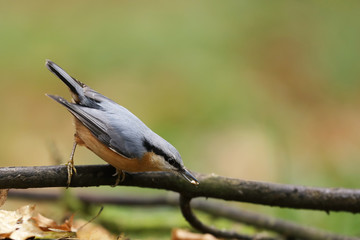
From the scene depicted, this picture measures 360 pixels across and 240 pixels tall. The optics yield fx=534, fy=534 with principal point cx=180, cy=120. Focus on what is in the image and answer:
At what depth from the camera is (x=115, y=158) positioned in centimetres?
275

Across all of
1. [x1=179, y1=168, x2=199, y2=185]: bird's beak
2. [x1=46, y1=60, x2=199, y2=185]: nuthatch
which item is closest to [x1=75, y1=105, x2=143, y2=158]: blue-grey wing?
A: [x1=46, y1=60, x2=199, y2=185]: nuthatch

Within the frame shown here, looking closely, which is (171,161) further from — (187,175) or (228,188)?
(228,188)

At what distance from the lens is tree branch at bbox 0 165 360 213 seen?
2.59 m

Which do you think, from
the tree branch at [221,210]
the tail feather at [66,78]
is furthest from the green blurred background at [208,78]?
the tail feather at [66,78]

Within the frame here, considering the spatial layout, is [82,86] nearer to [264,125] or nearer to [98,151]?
[98,151]

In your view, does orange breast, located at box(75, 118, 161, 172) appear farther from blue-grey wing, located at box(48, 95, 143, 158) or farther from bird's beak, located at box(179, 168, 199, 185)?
bird's beak, located at box(179, 168, 199, 185)

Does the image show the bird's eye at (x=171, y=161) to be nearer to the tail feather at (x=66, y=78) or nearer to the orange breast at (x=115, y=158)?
the orange breast at (x=115, y=158)

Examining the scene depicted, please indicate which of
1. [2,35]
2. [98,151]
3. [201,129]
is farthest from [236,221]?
[2,35]

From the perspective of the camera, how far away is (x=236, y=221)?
3.93 m

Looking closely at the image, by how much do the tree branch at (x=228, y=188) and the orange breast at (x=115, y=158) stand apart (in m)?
0.04

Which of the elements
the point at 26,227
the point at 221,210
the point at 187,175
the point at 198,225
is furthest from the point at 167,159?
the point at 221,210

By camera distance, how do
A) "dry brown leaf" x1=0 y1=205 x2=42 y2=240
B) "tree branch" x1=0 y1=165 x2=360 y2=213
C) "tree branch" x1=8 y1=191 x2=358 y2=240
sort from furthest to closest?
"tree branch" x1=8 y1=191 x2=358 y2=240 < "tree branch" x1=0 y1=165 x2=360 y2=213 < "dry brown leaf" x1=0 y1=205 x2=42 y2=240

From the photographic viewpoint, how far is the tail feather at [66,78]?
2896 mm

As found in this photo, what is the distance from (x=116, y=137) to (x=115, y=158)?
0.42ft
